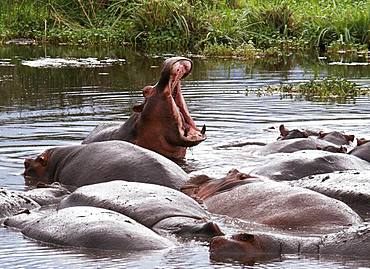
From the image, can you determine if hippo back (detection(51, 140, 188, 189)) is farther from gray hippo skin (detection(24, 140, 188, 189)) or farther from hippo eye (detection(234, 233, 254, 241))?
hippo eye (detection(234, 233, 254, 241))

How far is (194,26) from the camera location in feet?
77.3

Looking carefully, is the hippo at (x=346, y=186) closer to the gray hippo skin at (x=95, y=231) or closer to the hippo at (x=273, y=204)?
the hippo at (x=273, y=204)

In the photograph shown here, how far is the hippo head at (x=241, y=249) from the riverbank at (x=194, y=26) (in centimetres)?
1641

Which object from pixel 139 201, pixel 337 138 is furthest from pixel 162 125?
pixel 139 201

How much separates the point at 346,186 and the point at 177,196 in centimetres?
122

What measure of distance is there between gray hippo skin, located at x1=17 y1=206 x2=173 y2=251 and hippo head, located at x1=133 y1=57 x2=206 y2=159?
3.11m

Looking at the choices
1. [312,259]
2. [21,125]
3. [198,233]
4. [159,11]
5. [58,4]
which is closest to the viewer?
[312,259]

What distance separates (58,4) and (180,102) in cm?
1699

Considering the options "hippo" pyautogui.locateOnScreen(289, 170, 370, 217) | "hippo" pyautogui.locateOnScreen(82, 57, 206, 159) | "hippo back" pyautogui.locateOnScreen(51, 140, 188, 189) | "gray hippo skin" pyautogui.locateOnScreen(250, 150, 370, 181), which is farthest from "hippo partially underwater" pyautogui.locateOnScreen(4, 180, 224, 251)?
"hippo" pyautogui.locateOnScreen(82, 57, 206, 159)

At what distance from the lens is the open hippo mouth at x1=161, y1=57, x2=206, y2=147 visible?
342 inches

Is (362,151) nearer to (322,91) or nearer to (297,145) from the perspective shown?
(297,145)

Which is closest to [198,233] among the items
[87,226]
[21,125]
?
[87,226]

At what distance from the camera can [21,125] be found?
11484mm

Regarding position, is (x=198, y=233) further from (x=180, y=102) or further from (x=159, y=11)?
(x=159, y=11)
